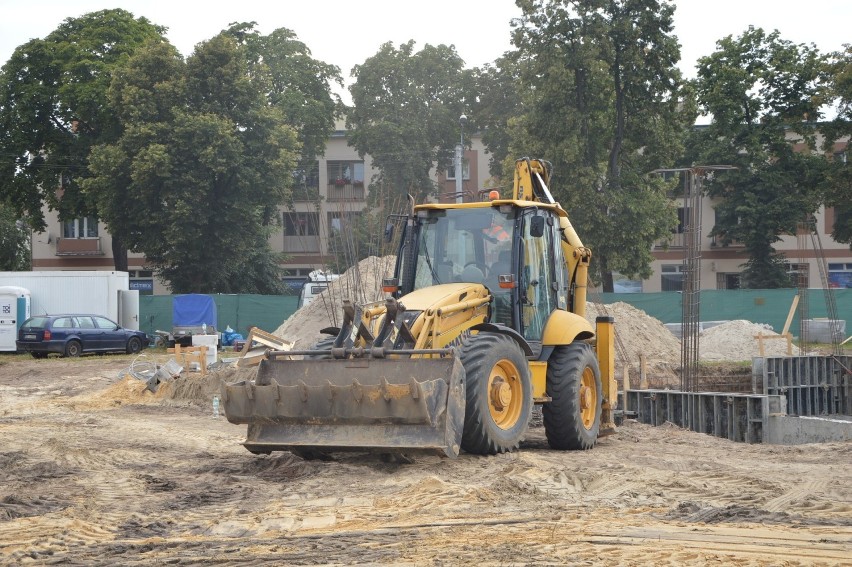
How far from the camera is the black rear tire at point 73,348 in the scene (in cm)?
3381

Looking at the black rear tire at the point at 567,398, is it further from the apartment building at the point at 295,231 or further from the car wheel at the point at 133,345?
the apartment building at the point at 295,231

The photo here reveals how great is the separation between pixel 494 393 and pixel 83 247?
5318 cm

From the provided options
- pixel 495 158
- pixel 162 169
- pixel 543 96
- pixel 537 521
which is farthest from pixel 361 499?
pixel 495 158

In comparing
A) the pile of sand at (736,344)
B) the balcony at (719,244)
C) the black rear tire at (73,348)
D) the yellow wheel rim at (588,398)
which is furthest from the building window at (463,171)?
the yellow wheel rim at (588,398)

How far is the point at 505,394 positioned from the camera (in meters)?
11.5

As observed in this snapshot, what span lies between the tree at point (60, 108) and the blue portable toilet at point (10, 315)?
12.1 m

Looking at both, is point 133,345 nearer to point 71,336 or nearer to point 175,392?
point 71,336

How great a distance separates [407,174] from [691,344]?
33072mm

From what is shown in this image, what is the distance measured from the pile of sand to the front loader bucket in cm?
2183

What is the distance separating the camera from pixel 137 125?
143ft

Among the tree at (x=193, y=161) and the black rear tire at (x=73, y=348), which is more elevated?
the tree at (x=193, y=161)

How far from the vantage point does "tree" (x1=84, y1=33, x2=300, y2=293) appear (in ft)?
142

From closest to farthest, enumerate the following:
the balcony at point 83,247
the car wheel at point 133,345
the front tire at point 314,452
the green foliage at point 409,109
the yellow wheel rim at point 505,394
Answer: the front tire at point 314,452, the yellow wheel rim at point 505,394, the car wheel at point 133,345, the green foliage at point 409,109, the balcony at point 83,247

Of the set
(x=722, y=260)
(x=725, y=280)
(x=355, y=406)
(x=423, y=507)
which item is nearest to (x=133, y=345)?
(x=355, y=406)
